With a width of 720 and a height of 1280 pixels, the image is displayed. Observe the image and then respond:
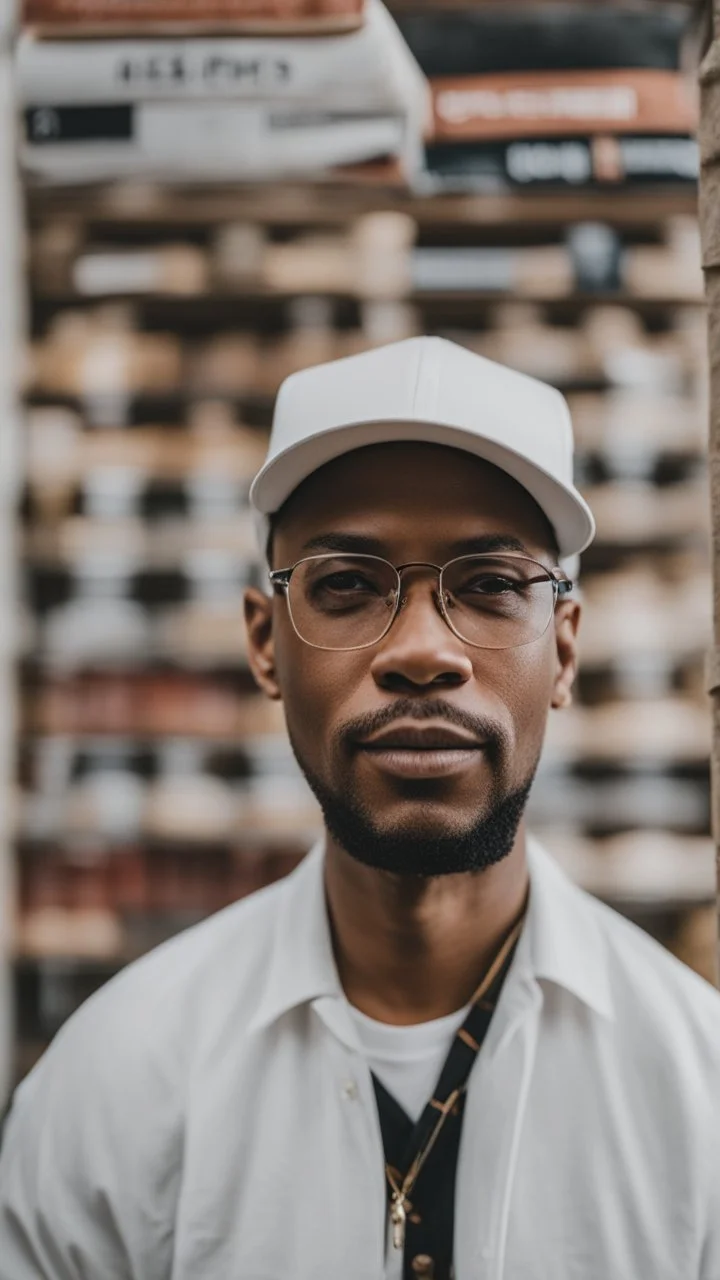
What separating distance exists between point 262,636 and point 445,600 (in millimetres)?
284

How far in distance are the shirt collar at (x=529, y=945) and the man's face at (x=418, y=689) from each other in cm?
13

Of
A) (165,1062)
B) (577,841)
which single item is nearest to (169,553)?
(577,841)

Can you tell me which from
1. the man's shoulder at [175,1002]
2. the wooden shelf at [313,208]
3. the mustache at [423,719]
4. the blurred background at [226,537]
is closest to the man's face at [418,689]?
the mustache at [423,719]

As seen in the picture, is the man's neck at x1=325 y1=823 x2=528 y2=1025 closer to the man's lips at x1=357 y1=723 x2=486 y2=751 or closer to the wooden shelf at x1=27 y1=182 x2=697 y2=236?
the man's lips at x1=357 y1=723 x2=486 y2=751

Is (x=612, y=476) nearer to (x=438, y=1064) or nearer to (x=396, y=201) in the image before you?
(x=396, y=201)

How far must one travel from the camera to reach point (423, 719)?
3.34ft

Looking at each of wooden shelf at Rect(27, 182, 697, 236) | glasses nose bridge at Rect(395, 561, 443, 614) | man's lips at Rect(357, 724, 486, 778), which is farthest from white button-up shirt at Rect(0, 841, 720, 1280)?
wooden shelf at Rect(27, 182, 697, 236)

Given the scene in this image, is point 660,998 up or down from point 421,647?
down

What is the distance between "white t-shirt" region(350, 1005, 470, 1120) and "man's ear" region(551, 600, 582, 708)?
359mm

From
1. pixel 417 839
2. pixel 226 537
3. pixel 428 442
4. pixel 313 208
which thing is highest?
pixel 313 208

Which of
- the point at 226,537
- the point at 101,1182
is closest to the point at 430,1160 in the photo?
the point at 101,1182

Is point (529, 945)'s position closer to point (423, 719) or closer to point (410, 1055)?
point (410, 1055)

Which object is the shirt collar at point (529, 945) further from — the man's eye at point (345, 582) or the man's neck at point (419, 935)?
the man's eye at point (345, 582)

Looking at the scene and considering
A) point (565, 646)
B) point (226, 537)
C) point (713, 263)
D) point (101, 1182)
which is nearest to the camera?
point (713, 263)
